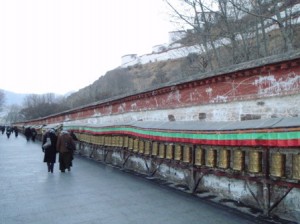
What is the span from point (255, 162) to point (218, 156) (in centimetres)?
143

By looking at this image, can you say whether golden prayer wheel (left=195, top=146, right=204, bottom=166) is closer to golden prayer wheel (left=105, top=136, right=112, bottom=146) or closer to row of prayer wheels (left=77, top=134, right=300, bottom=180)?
row of prayer wheels (left=77, top=134, right=300, bottom=180)

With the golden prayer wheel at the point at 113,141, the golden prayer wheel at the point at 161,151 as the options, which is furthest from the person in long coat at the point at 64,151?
the golden prayer wheel at the point at 161,151

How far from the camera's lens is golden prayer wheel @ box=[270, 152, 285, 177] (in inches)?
264

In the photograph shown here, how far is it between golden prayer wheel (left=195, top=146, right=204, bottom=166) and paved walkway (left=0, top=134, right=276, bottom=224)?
90 centimetres

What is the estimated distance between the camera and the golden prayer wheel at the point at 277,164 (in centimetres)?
672

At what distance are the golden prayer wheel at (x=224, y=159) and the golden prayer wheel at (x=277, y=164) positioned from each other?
53.4 inches

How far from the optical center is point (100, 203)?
8250 mm

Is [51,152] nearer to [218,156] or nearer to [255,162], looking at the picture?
[218,156]

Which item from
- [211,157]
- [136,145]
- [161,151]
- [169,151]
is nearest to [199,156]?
[211,157]

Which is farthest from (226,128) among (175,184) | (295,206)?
(175,184)

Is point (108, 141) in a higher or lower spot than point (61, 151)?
higher

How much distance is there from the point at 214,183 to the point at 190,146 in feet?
3.93

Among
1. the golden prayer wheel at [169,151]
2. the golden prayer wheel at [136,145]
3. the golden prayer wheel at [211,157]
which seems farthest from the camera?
the golden prayer wheel at [136,145]

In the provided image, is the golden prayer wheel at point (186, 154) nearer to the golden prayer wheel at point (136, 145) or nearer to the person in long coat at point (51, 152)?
the golden prayer wheel at point (136, 145)
